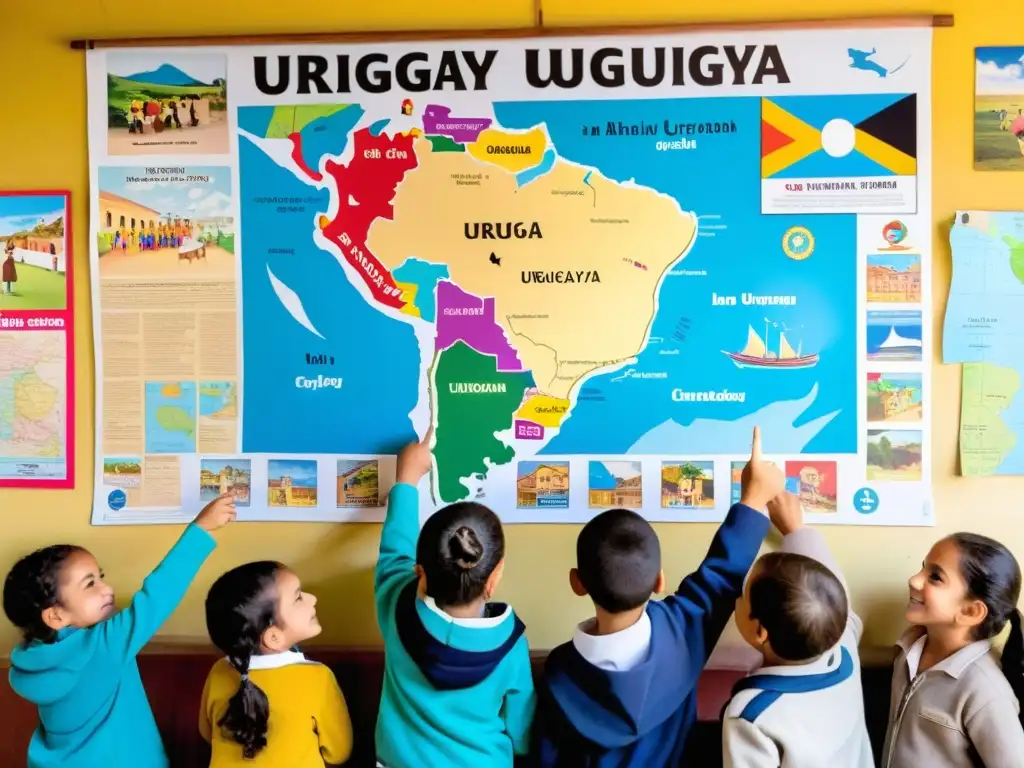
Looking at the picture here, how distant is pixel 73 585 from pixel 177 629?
0.39 metres

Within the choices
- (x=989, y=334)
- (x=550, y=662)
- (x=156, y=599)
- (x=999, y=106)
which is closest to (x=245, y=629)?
(x=156, y=599)

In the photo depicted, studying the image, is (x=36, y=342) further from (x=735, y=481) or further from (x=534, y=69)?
(x=735, y=481)

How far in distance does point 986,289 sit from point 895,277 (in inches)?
8.6


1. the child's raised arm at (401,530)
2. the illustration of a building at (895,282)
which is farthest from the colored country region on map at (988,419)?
the child's raised arm at (401,530)

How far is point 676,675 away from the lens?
1.26 metres

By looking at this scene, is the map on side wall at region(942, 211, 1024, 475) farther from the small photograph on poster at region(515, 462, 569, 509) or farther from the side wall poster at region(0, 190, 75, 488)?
the side wall poster at region(0, 190, 75, 488)

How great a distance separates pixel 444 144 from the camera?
5.34ft

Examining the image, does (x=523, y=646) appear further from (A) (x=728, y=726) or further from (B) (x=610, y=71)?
(B) (x=610, y=71)

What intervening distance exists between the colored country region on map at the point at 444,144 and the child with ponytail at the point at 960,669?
1.42 meters

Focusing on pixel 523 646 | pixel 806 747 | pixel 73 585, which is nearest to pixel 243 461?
pixel 73 585

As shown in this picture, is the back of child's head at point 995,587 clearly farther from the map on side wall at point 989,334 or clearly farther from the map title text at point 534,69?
→ the map title text at point 534,69

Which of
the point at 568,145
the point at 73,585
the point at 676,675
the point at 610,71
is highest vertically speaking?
the point at 610,71

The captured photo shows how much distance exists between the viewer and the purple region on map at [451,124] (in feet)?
5.33

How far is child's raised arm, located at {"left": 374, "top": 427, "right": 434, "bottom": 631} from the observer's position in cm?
142
